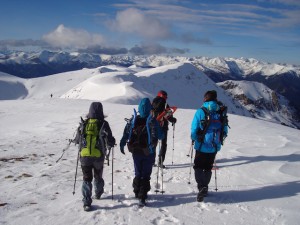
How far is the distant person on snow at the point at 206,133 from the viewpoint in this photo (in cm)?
834

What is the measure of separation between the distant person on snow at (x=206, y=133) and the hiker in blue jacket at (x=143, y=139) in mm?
1073

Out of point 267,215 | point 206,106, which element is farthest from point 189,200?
point 206,106

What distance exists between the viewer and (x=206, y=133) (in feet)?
27.6

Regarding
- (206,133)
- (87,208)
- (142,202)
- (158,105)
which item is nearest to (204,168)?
(206,133)

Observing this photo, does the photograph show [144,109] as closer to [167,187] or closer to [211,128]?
[211,128]

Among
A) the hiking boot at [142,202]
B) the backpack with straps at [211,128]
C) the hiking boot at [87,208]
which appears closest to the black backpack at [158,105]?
the backpack with straps at [211,128]

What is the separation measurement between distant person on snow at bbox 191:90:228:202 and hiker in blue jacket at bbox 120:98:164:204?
1.07 m

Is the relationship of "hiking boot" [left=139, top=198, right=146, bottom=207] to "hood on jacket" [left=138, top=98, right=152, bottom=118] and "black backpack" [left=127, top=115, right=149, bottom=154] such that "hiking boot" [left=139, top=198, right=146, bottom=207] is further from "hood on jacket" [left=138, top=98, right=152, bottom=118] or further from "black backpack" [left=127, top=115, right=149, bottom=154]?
"hood on jacket" [left=138, top=98, right=152, bottom=118]

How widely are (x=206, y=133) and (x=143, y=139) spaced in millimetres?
1684

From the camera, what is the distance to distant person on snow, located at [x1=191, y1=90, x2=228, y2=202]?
8.34 metres

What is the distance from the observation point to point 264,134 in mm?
19562

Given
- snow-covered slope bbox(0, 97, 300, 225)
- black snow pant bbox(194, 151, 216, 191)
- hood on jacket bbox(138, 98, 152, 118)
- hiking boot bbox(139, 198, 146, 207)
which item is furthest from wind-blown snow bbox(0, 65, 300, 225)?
hood on jacket bbox(138, 98, 152, 118)

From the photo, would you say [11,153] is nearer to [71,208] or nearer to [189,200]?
[71,208]

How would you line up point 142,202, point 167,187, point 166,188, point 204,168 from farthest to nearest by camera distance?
1. point 167,187
2. point 166,188
3. point 204,168
4. point 142,202
